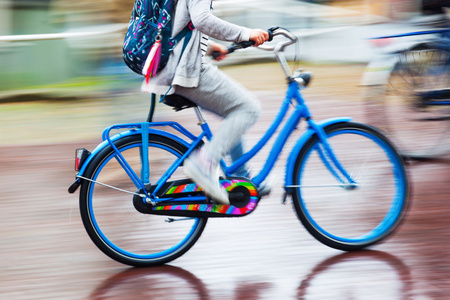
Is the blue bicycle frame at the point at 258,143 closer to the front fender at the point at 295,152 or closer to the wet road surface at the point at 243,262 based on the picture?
the front fender at the point at 295,152

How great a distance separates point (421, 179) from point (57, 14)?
6207 millimetres

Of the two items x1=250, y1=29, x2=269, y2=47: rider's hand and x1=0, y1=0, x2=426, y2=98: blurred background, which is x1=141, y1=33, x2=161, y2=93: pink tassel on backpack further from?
x1=0, y1=0, x2=426, y2=98: blurred background

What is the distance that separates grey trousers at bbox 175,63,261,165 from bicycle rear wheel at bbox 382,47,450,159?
2285 mm

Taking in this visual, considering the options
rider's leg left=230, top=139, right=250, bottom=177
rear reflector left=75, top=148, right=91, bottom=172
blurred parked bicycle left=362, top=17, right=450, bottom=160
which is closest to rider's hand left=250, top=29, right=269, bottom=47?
rider's leg left=230, top=139, right=250, bottom=177

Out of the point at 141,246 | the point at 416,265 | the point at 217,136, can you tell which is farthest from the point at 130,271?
the point at 416,265

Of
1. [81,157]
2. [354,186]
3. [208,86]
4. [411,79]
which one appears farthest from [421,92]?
[81,157]

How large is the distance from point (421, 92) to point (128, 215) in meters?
2.84

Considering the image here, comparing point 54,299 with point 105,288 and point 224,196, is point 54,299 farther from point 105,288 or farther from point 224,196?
point 224,196

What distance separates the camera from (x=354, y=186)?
451 cm

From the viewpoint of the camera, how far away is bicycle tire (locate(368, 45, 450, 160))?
5.97 meters

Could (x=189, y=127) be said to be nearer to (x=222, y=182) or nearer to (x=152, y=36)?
(x=222, y=182)

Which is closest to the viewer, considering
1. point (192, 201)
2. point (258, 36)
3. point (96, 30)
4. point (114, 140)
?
point (258, 36)

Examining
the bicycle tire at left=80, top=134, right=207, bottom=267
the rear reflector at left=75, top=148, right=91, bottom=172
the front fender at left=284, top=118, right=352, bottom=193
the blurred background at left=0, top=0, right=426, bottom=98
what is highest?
the front fender at left=284, top=118, right=352, bottom=193

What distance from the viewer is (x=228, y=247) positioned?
4758 mm
